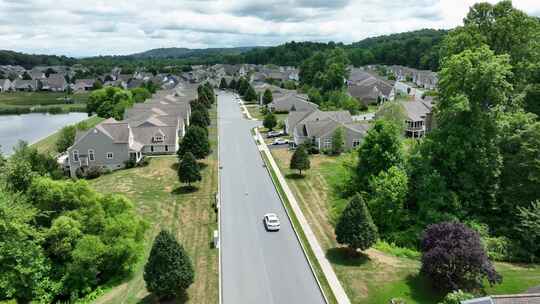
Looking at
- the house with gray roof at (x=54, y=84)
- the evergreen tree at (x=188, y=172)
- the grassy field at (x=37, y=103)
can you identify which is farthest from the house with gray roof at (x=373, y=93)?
the house with gray roof at (x=54, y=84)

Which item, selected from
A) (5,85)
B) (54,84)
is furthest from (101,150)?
(5,85)

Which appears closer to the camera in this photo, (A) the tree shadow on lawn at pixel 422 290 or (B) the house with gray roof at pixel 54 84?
(A) the tree shadow on lawn at pixel 422 290

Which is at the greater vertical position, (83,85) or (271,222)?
(83,85)

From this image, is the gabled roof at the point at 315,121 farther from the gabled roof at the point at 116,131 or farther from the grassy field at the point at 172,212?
the gabled roof at the point at 116,131

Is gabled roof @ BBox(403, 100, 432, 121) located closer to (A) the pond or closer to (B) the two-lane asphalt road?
(B) the two-lane asphalt road

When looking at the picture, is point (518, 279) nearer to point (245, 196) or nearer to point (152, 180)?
point (245, 196)

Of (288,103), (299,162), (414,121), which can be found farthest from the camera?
(288,103)

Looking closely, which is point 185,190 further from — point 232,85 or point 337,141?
point 232,85
